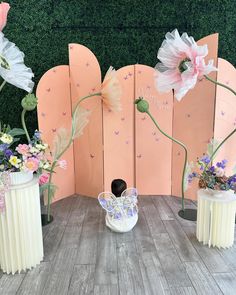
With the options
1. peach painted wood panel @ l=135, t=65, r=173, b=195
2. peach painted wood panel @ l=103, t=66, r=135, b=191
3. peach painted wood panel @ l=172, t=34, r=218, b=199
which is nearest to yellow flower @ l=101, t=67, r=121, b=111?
peach painted wood panel @ l=103, t=66, r=135, b=191

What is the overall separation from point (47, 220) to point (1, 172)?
94 cm

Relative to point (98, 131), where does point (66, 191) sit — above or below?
below

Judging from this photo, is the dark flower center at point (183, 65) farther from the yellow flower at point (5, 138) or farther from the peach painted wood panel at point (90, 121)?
the yellow flower at point (5, 138)

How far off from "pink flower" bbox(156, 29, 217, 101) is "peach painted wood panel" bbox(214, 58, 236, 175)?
667 millimetres

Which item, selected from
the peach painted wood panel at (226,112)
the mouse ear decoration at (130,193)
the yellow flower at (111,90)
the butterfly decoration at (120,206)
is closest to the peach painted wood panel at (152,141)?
the yellow flower at (111,90)

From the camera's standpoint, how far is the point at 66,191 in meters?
3.19

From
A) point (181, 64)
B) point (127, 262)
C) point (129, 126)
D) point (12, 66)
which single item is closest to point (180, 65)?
point (181, 64)

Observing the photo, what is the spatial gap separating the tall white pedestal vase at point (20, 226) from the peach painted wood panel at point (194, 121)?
1.58 m

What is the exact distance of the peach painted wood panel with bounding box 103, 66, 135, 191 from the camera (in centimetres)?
294

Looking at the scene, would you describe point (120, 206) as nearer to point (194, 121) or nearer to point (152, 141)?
point (152, 141)

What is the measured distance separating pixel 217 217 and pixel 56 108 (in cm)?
175

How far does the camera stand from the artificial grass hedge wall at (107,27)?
3.21 metres

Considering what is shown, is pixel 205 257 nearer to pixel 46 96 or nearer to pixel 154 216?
pixel 154 216

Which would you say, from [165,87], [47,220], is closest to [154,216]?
[47,220]
